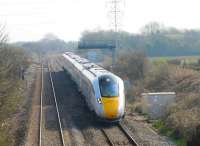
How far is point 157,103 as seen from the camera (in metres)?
26.8

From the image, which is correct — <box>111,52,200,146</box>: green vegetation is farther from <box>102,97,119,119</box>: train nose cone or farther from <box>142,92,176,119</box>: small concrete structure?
<box>102,97,119,119</box>: train nose cone

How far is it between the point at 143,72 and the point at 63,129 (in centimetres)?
2436

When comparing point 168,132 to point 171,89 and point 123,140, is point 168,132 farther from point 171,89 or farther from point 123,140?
point 171,89

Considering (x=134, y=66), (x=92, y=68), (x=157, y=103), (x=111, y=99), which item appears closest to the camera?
(x=111, y=99)

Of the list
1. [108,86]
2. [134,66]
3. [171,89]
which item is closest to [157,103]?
[108,86]

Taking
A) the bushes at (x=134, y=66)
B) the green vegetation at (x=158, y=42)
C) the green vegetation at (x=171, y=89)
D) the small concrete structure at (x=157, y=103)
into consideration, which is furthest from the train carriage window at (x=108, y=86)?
the green vegetation at (x=158, y=42)

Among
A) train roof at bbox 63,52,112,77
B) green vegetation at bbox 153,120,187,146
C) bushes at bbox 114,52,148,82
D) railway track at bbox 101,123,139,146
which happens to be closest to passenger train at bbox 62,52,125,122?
railway track at bbox 101,123,139,146

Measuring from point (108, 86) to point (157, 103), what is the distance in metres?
4.15

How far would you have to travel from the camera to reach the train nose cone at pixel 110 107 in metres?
23.2

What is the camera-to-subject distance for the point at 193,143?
17781 millimetres

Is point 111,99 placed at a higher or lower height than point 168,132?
higher

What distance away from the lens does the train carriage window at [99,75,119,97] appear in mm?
23766

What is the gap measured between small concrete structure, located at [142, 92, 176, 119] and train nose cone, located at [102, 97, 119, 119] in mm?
3406

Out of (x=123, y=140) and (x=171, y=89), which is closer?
(x=123, y=140)
